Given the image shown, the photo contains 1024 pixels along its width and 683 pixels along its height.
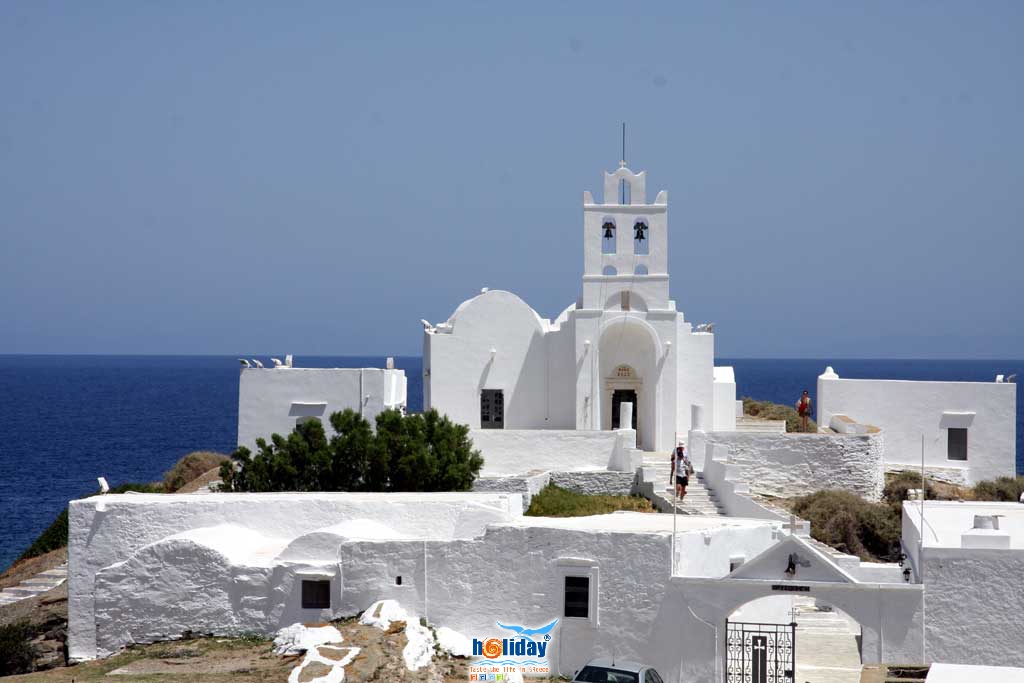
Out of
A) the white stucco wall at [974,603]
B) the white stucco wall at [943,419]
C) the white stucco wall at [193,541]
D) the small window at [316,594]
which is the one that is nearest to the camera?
the white stucco wall at [974,603]

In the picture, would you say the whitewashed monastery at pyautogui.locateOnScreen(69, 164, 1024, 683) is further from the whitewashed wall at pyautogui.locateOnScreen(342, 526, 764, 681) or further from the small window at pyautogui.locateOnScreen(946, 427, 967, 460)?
the small window at pyautogui.locateOnScreen(946, 427, 967, 460)

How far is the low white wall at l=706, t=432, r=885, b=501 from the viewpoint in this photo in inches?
1547

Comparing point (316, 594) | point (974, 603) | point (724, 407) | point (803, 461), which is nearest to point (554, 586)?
point (316, 594)

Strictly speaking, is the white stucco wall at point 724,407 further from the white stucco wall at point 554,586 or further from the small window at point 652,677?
the small window at point 652,677

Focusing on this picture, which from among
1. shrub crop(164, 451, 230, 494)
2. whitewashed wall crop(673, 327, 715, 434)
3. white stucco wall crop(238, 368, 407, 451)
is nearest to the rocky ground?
white stucco wall crop(238, 368, 407, 451)

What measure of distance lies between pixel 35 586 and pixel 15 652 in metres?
8.87

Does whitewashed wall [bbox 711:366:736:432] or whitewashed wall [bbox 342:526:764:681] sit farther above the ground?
whitewashed wall [bbox 711:366:736:432]

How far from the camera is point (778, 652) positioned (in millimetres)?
23391

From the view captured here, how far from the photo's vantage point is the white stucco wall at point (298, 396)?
141 feet

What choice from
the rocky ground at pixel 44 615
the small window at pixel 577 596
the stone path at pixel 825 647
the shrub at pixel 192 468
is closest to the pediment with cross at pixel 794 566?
the stone path at pixel 825 647

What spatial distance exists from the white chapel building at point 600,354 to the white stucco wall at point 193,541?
14143 mm

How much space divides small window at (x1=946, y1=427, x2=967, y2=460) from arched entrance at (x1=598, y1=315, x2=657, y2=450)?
397 inches

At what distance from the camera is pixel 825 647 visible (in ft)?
84.5

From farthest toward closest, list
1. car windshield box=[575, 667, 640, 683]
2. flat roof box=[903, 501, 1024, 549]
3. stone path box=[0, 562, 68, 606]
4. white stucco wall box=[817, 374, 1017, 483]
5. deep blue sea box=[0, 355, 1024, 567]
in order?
deep blue sea box=[0, 355, 1024, 567] → white stucco wall box=[817, 374, 1017, 483] → stone path box=[0, 562, 68, 606] → flat roof box=[903, 501, 1024, 549] → car windshield box=[575, 667, 640, 683]
